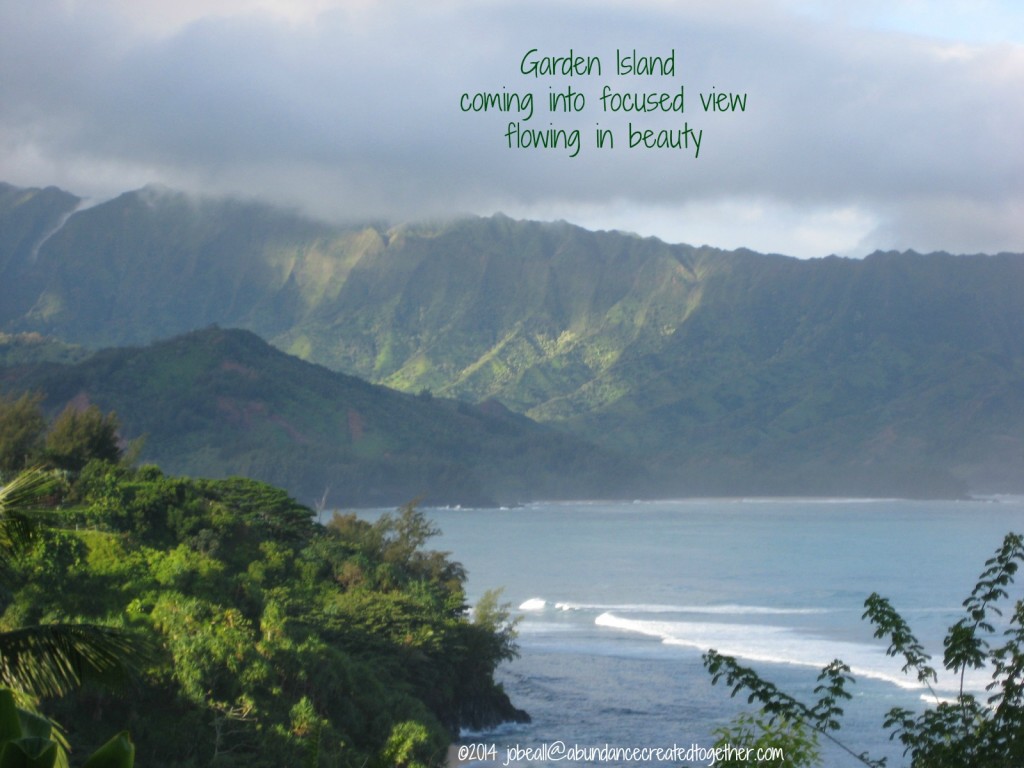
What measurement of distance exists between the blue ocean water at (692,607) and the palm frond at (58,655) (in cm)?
2024

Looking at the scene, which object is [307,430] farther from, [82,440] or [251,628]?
[251,628]

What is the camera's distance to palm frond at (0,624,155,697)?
7090 mm

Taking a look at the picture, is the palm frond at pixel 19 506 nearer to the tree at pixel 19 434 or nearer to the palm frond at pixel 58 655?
the palm frond at pixel 58 655

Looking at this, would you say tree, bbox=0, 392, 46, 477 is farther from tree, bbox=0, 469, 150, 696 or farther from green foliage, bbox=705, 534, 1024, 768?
green foliage, bbox=705, 534, 1024, 768

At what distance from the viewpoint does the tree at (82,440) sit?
39531 millimetres

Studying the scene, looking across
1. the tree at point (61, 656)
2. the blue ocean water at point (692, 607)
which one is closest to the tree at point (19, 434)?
the blue ocean water at point (692, 607)

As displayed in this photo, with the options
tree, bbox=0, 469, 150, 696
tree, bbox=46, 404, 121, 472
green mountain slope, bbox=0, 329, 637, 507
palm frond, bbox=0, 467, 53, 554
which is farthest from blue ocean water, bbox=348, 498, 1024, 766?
tree, bbox=0, 469, 150, 696

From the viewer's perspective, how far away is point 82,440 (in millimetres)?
41250

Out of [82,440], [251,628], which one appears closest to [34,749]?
[251,628]

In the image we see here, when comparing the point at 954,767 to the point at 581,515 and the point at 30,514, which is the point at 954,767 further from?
the point at 581,515

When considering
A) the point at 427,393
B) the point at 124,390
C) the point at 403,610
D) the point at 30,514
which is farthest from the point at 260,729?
the point at 427,393

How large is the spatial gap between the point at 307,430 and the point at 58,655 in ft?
440

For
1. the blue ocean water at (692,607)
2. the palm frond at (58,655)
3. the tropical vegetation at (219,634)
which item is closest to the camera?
the palm frond at (58,655)

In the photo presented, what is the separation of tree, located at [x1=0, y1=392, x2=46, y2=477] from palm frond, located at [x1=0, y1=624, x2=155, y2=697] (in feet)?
97.1
